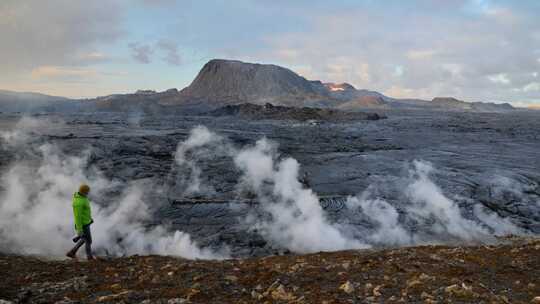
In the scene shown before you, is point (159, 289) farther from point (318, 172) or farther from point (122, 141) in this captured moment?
point (122, 141)

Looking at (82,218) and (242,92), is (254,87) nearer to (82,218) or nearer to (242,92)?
(242,92)

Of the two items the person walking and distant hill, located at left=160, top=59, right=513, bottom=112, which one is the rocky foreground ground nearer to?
the person walking

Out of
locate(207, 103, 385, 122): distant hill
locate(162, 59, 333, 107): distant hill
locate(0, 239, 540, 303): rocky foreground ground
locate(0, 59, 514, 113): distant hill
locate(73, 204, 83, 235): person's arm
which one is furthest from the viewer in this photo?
locate(162, 59, 333, 107): distant hill

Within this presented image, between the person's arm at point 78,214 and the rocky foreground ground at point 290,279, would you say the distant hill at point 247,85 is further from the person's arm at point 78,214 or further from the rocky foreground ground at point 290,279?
the rocky foreground ground at point 290,279

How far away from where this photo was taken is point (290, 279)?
5934mm

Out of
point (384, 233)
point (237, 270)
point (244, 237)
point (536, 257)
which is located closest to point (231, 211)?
point (244, 237)

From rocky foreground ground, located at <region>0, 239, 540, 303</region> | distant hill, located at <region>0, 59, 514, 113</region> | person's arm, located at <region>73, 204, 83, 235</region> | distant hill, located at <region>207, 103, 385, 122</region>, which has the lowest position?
rocky foreground ground, located at <region>0, 239, 540, 303</region>

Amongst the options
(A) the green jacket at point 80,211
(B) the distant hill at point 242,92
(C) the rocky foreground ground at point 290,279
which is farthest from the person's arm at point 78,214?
(B) the distant hill at point 242,92

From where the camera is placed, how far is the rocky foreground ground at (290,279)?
511 centimetres

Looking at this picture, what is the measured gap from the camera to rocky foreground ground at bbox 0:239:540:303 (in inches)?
201

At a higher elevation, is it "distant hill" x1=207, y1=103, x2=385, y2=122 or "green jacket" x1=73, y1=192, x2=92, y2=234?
"distant hill" x1=207, y1=103, x2=385, y2=122

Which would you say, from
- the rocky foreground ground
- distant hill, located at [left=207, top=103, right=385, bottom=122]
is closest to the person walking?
the rocky foreground ground

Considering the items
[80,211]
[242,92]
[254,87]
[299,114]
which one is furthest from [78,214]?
[254,87]

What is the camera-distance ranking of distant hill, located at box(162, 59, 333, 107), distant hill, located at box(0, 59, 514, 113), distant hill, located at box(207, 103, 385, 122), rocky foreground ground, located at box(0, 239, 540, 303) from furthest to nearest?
distant hill, located at box(162, 59, 333, 107), distant hill, located at box(0, 59, 514, 113), distant hill, located at box(207, 103, 385, 122), rocky foreground ground, located at box(0, 239, 540, 303)
